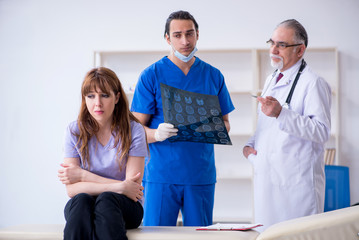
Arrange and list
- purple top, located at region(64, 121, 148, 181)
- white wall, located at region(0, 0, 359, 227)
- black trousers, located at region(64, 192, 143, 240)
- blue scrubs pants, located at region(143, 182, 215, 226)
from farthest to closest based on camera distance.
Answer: white wall, located at region(0, 0, 359, 227)
blue scrubs pants, located at region(143, 182, 215, 226)
purple top, located at region(64, 121, 148, 181)
black trousers, located at region(64, 192, 143, 240)

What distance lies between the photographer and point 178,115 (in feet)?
5.71

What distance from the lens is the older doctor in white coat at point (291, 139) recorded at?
1.75 meters

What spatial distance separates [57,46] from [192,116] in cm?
301

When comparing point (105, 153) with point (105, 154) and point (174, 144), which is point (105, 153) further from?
point (174, 144)

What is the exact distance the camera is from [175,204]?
6.25 ft

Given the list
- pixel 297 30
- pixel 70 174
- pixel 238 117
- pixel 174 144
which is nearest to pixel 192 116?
pixel 174 144

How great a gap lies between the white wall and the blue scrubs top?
7.34ft

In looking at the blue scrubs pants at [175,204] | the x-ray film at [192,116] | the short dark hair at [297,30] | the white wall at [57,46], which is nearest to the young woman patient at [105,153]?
the x-ray film at [192,116]

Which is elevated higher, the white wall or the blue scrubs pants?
the white wall

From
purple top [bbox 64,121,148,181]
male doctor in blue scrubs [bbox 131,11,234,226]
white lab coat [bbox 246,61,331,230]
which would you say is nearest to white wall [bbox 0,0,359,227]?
male doctor in blue scrubs [bbox 131,11,234,226]

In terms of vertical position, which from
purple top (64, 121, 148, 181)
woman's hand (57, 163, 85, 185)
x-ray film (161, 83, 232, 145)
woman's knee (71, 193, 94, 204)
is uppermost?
x-ray film (161, 83, 232, 145)

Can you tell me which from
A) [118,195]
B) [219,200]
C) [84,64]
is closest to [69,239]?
[118,195]

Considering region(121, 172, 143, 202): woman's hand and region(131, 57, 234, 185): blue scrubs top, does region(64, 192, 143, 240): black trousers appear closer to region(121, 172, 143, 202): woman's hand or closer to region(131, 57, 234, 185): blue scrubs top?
region(121, 172, 143, 202): woman's hand

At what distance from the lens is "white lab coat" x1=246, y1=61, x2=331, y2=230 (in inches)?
68.6
